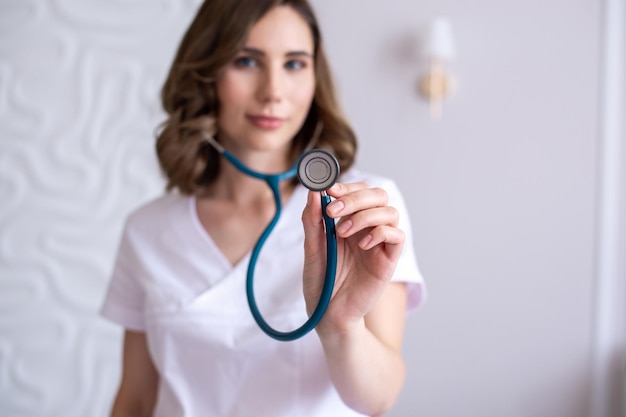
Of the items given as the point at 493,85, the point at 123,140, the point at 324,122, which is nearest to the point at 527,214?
the point at 493,85

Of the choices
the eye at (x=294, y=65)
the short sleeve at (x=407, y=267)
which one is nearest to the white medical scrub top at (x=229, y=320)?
the short sleeve at (x=407, y=267)

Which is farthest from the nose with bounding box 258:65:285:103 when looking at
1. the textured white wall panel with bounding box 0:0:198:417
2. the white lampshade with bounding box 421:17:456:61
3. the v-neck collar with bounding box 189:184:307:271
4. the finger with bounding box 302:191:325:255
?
the textured white wall panel with bounding box 0:0:198:417

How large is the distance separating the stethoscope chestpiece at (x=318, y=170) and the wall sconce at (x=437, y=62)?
43.4 inches

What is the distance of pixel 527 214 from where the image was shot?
5.25 ft

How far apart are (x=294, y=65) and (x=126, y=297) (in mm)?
576

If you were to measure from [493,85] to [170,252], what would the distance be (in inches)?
39.6

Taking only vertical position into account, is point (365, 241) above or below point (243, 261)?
above

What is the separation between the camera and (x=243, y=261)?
3.56 ft

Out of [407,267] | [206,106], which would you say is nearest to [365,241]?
[407,267]

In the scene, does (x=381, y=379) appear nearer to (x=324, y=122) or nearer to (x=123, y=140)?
(x=324, y=122)

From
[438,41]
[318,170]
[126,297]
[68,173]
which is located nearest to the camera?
[318,170]

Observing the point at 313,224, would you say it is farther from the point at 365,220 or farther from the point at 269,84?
the point at 269,84

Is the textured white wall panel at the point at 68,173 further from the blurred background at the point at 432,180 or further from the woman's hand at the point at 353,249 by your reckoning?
the woman's hand at the point at 353,249

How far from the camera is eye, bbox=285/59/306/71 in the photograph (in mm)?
1143
